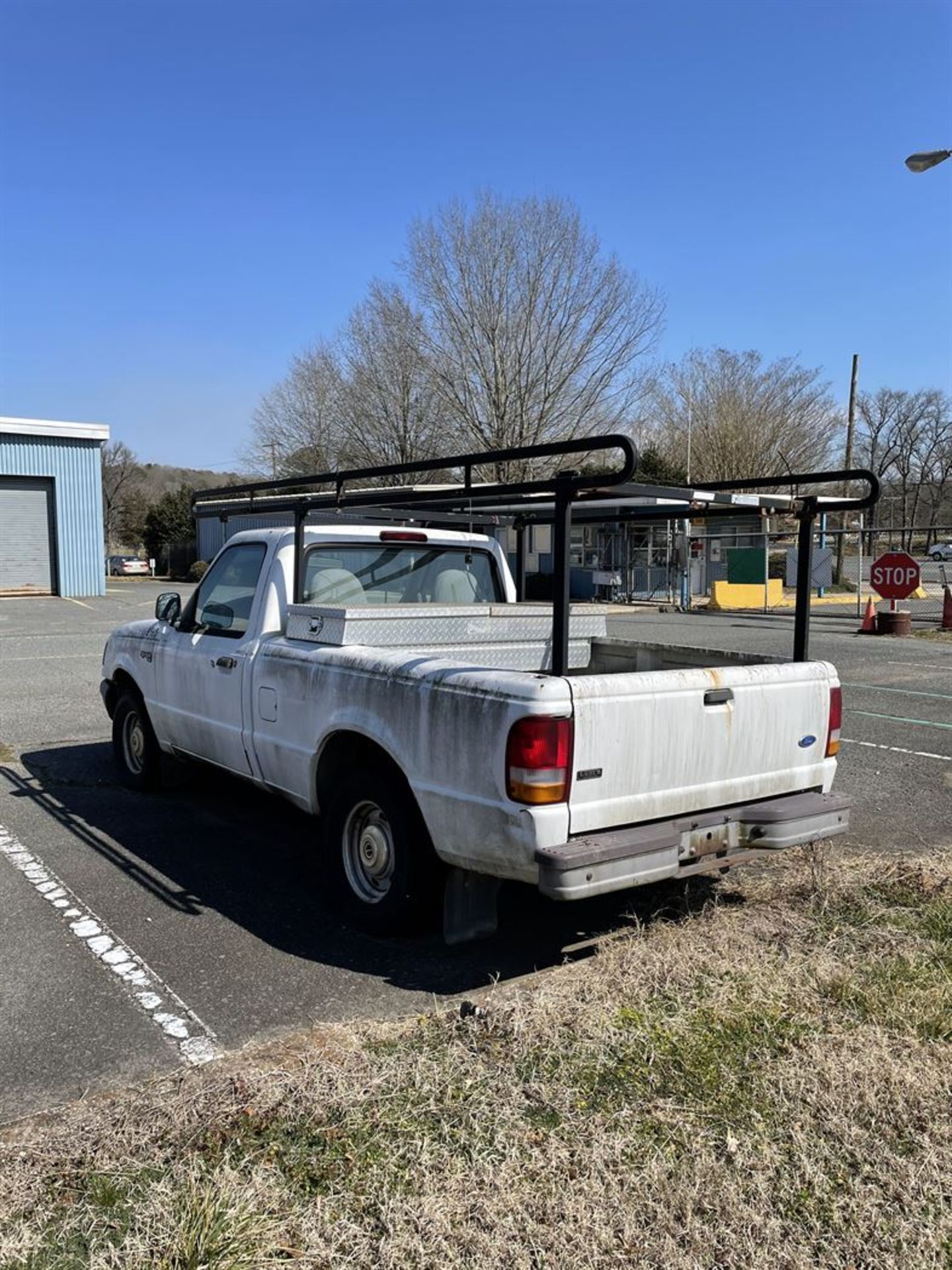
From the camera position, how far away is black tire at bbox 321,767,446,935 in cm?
414

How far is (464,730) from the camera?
3766mm

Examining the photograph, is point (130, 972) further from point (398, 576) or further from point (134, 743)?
point (134, 743)

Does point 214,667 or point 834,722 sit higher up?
point 214,667

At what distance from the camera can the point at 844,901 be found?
458 cm

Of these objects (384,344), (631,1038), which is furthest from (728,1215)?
(384,344)

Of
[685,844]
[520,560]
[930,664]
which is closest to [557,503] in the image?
[685,844]

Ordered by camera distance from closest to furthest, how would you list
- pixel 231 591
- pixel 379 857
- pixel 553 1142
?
pixel 553 1142, pixel 379 857, pixel 231 591

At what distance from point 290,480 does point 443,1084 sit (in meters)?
3.43

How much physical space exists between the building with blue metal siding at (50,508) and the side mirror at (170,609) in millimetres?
26589

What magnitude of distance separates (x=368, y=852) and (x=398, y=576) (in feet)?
6.31

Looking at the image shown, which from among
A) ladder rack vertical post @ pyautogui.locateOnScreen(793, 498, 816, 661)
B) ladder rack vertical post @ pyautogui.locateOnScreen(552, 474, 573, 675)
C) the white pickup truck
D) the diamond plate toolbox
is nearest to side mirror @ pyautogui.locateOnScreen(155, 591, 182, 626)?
the white pickup truck

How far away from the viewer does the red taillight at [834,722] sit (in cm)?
454

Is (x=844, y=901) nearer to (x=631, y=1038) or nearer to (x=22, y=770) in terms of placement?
(x=631, y=1038)

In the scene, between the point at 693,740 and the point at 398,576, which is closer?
the point at 693,740
